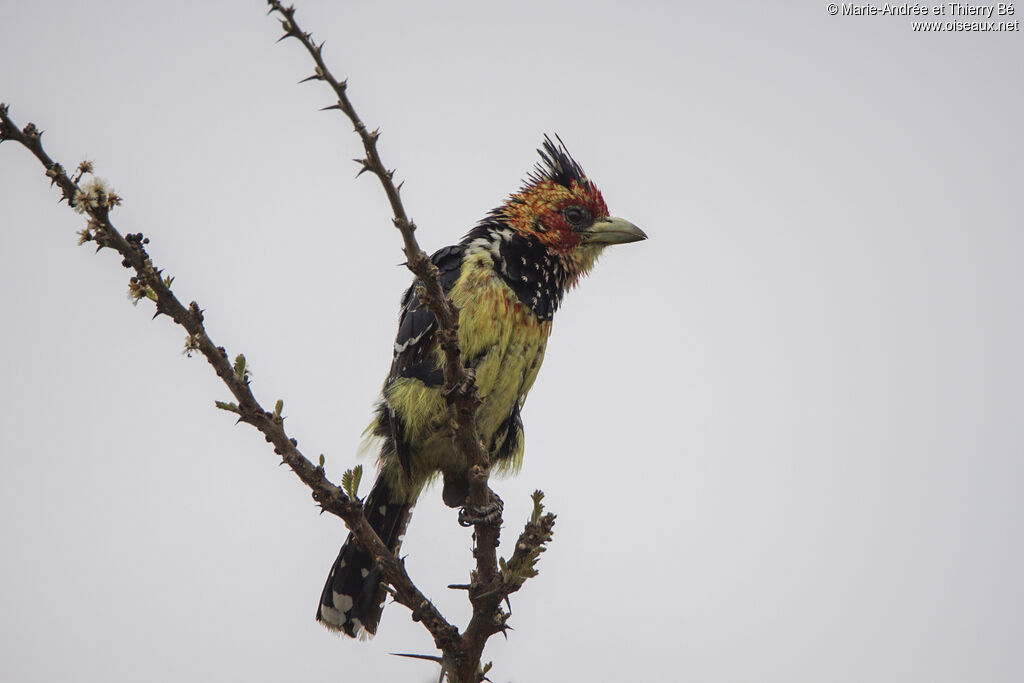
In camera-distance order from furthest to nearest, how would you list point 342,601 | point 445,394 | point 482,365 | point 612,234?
point 612,234, point 342,601, point 482,365, point 445,394

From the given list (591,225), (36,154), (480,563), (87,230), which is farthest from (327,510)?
(591,225)

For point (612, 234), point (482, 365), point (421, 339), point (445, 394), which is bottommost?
point (445, 394)

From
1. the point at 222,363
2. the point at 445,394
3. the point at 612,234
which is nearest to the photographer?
the point at 222,363

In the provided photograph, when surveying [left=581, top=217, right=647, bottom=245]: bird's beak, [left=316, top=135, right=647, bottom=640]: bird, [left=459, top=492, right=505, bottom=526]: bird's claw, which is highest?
[left=581, top=217, right=647, bottom=245]: bird's beak

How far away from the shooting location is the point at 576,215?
5832 millimetres

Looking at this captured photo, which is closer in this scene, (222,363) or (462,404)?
(222,363)

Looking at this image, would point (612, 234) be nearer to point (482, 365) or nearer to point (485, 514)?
point (482, 365)

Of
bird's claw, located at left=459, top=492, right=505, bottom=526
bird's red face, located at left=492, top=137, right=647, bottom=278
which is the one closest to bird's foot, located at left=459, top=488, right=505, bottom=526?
bird's claw, located at left=459, top=492, right=505, bottom=526

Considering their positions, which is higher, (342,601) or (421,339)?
(421,339)

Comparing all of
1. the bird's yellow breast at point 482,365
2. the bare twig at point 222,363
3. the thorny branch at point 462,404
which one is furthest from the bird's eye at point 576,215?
the bare twig at point 222,363

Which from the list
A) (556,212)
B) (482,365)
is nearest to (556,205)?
(556,212)

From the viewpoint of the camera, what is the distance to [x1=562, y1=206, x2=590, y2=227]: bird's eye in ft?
19.0

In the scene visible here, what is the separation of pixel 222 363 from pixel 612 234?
323 centimetres

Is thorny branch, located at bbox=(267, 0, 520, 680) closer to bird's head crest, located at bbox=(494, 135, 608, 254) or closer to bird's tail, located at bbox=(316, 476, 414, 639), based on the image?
bird's tail, located at bbox=(316, 476, 414, 639)
